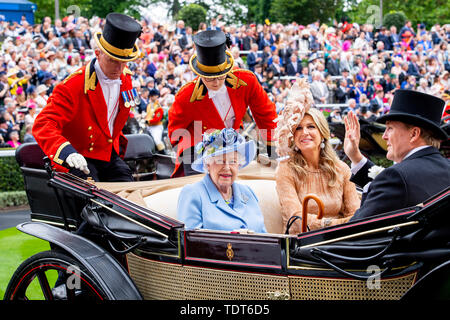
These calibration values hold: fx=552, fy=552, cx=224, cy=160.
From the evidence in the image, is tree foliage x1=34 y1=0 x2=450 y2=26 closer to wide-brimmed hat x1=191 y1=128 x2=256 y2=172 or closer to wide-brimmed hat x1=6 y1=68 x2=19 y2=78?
wide-brimmed hat x1=6 y1=68 x2=19 y2=78

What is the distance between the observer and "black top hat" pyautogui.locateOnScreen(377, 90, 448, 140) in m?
2.37

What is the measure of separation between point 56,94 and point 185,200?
4.06ft

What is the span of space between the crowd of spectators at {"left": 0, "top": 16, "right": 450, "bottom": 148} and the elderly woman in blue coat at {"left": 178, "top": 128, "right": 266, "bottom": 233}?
6.29m

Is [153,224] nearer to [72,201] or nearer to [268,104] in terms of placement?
[72,201]

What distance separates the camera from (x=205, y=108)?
13.5 feet

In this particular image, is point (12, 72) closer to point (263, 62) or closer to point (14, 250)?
point (14, 250)

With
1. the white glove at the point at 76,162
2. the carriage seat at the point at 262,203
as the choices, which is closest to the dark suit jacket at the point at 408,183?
the carriage seat at the point at 262,203

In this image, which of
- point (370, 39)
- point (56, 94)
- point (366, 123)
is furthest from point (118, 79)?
point (370, 39)

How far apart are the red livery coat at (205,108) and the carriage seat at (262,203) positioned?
2.25 feet

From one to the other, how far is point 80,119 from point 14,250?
203 centimetres

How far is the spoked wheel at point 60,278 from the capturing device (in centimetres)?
258
